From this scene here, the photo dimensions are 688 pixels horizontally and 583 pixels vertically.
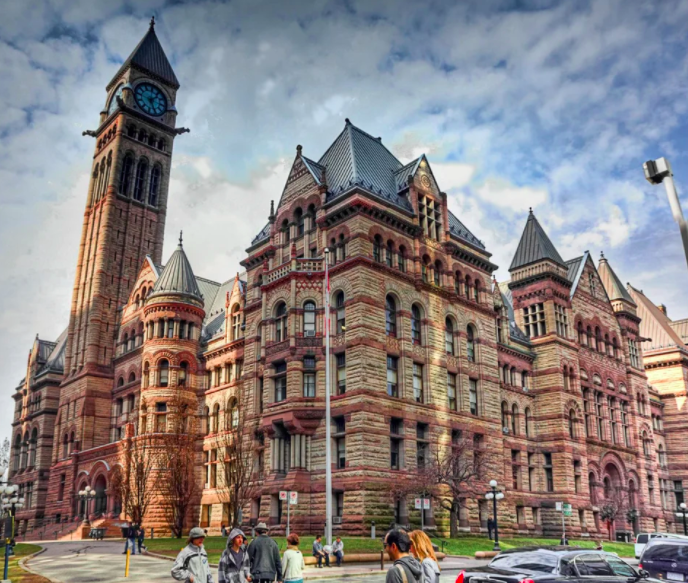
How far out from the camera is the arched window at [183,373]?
5773 cm

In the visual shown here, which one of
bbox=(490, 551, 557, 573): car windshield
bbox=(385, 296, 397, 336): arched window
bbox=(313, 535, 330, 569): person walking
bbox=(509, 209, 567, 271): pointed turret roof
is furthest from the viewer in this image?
bbox=(509, 209, 567, 271): pointed turret roof

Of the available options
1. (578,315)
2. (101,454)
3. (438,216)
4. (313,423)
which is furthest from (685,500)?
→ (101,454)

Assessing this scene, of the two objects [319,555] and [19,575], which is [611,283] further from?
[19,575]

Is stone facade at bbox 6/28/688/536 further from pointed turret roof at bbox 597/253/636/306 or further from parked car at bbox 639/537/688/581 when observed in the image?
parked car at bbox 639/537/688/581

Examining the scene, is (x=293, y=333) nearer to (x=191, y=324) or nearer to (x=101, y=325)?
(x=191, y=324)

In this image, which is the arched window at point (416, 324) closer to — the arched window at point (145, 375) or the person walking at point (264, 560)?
the arched window at point (145, 375)

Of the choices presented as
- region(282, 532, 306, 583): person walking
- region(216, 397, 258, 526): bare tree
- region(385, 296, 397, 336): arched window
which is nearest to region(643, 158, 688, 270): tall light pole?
region(282, 532, 306, 583): person walking

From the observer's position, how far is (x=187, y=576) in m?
11.0

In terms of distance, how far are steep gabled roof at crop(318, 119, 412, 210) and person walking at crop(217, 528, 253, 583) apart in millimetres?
34137

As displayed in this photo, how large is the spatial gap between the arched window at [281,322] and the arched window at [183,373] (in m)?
15.7

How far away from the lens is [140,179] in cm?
8000

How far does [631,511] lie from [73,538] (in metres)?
44.3

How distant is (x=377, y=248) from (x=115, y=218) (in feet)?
132

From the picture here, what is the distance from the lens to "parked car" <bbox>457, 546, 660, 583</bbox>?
14.5 m
